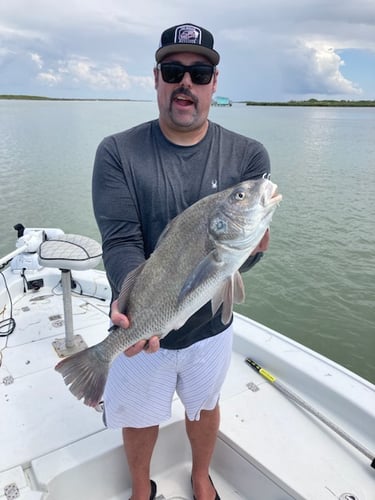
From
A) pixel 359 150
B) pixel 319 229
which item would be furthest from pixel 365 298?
pixel 359 150

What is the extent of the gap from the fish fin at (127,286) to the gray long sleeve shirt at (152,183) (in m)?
0.10

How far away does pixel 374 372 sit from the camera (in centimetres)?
578

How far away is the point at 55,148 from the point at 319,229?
62.2ft

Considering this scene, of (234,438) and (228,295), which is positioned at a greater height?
(228,295)

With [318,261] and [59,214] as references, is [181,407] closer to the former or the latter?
[318,261]

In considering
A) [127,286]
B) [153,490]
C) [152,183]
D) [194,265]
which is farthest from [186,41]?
[153,490]

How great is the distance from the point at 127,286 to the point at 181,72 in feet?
3.58

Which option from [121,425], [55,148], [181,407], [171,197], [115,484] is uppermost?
[171,197]

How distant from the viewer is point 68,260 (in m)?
3.35

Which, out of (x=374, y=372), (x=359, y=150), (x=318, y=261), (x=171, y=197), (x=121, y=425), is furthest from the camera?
(x=359, y=150)

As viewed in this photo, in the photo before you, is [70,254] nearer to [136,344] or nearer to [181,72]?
[136,344]

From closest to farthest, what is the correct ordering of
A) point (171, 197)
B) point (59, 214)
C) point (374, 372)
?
1. point (171, 197)
2. point (374, 372)
3. point (59, 214)

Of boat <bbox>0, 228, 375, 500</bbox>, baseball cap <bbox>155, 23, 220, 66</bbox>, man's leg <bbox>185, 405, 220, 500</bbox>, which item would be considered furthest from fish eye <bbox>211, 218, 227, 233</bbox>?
boat <bbox>0, 228, 375, 500</bbox>

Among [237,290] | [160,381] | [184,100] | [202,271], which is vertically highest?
[184,100]
